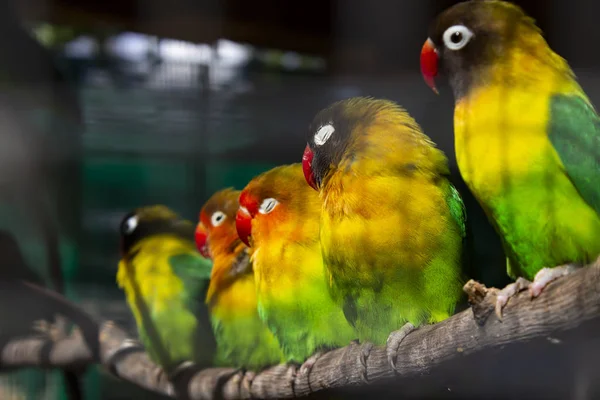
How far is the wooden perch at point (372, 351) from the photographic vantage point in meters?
0.58

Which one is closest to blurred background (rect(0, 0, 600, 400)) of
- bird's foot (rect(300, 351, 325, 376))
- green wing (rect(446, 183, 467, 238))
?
green wing (rect(446, 183, 467, 238))

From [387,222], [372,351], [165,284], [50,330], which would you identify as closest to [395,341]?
[372,351]

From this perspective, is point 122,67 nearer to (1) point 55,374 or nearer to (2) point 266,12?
(2) point 266,12

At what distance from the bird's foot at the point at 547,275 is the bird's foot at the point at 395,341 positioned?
0.16 m

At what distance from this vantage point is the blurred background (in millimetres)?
816

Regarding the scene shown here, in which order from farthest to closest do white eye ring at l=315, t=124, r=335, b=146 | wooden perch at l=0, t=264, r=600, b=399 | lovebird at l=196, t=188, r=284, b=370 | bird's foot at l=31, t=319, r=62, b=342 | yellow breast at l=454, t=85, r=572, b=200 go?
bird's foot at l=31, t=319, r=62, b=342 → lovebird at l=196, t=188, r=284, b=370 → white eye ring at l=315, t=124, r=335, b=146 → yellow breast at l=454, t=85, r=572, b=200 → wooden perch at l=0, t=264, r=600, b=399

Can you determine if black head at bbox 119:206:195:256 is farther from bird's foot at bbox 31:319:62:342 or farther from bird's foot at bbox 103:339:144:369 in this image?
bird's foot at bbox 31:319:62:342

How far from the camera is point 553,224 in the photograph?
2.26 feet

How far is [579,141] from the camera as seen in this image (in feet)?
2.21

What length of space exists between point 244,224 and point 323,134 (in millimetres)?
184

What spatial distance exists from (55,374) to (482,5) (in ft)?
3.36

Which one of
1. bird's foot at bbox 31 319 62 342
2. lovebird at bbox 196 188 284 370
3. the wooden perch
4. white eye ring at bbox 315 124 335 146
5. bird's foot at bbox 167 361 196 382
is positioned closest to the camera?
the wooden perch

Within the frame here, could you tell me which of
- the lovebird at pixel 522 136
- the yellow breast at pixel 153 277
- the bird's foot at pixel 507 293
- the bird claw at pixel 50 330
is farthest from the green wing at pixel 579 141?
the bird claw at pixel 50 330

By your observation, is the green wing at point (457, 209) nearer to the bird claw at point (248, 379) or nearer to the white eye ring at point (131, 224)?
the bird claw at point (248, 379)
